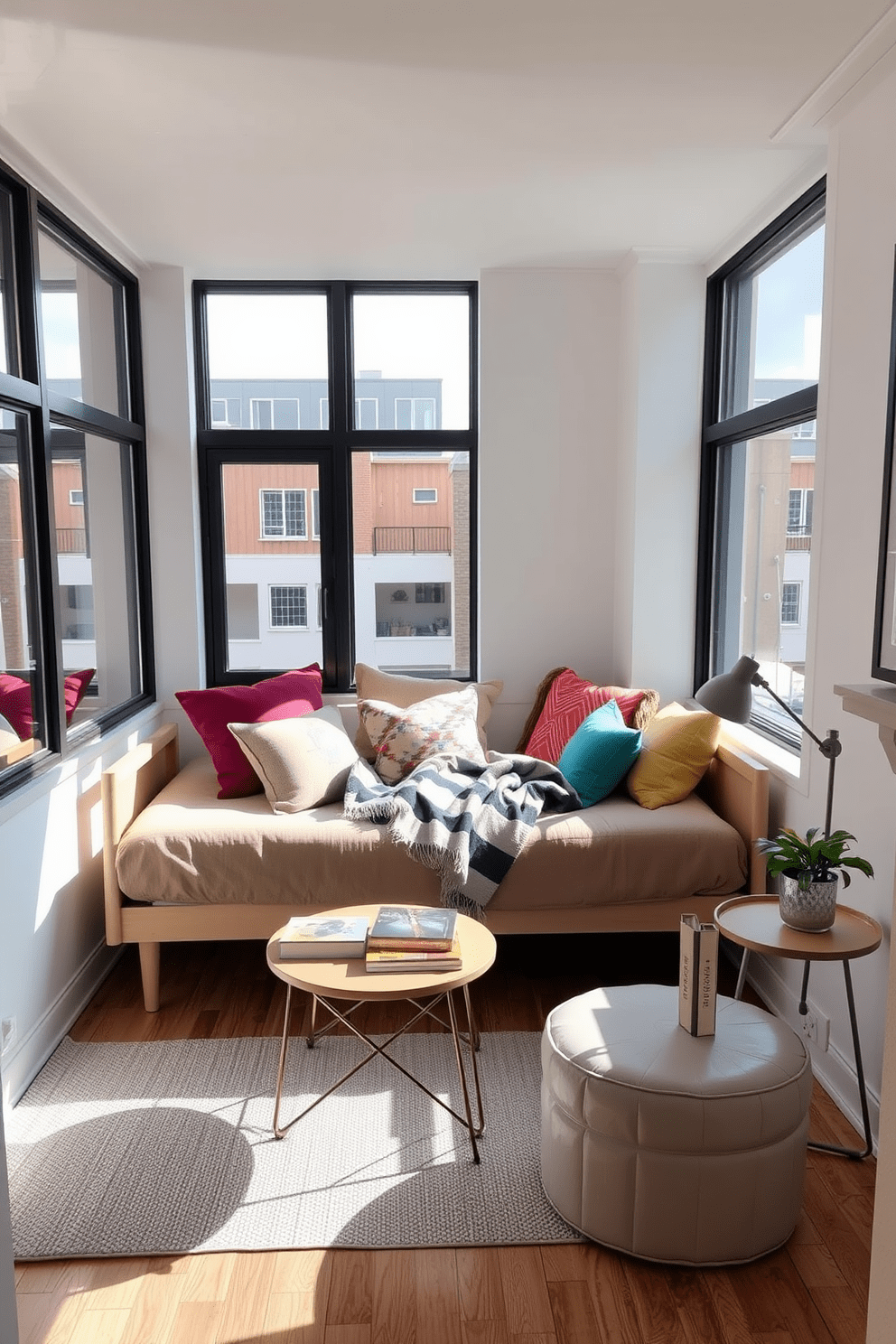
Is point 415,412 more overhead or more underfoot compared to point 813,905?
more overhead

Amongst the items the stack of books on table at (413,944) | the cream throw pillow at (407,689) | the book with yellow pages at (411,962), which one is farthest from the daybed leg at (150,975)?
the cream throw pillow at (407,689)

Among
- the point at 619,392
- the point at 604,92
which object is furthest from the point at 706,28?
the point at 619,392

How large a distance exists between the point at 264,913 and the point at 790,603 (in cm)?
197

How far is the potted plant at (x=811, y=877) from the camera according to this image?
7.86ft

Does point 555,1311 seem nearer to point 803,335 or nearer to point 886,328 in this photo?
point 886,328

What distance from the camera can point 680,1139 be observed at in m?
2.01

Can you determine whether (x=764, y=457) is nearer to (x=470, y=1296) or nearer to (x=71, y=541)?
(x=71, y=541)

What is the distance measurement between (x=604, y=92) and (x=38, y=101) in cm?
142

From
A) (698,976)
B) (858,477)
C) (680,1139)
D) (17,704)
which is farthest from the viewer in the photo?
(17,704)

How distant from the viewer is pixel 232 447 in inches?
172

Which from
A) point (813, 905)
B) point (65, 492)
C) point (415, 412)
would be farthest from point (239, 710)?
point (813, 905)

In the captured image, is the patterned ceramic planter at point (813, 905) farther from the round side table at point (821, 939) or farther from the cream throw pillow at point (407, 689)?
the cream throw pillow at point (407, 689)

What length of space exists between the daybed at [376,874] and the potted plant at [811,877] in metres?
0.69

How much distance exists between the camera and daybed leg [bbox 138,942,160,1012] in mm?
3219
